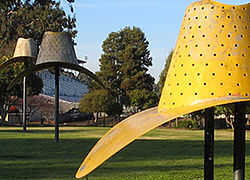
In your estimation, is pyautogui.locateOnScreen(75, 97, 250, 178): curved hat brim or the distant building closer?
pyautogui.locateOnScreen(75, 97, 250, 178): curved hat brim

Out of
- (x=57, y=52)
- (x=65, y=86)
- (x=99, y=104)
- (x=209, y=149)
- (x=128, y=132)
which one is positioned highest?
(x=65, y=86)

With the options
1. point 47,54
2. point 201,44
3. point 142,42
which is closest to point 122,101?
point 142,42

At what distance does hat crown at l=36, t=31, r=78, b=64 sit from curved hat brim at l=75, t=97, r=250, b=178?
412 inches

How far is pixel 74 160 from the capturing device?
9.71 m

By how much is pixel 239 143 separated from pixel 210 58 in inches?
34.1

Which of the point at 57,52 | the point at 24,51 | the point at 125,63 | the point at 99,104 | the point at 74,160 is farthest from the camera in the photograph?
the point at 125,63

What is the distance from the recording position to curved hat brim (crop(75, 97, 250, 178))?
2.69m

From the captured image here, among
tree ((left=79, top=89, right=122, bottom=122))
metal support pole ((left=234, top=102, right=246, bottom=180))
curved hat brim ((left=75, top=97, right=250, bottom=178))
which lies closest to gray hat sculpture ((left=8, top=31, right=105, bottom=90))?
metal support pole ((left=234, top=102, right=246, bottom=180))

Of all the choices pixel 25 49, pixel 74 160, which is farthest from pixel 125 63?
pixel 74 160

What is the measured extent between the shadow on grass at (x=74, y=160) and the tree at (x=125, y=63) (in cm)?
3839

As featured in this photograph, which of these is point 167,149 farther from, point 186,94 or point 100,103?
point 100,103

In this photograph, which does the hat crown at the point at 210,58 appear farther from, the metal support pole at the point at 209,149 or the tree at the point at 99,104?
the tree at the point at 99,104

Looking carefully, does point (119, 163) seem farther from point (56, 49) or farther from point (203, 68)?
point (203, 68)

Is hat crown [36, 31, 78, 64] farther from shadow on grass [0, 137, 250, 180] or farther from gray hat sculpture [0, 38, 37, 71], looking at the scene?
gray hat sculpture [0, 38, 37, 71]
